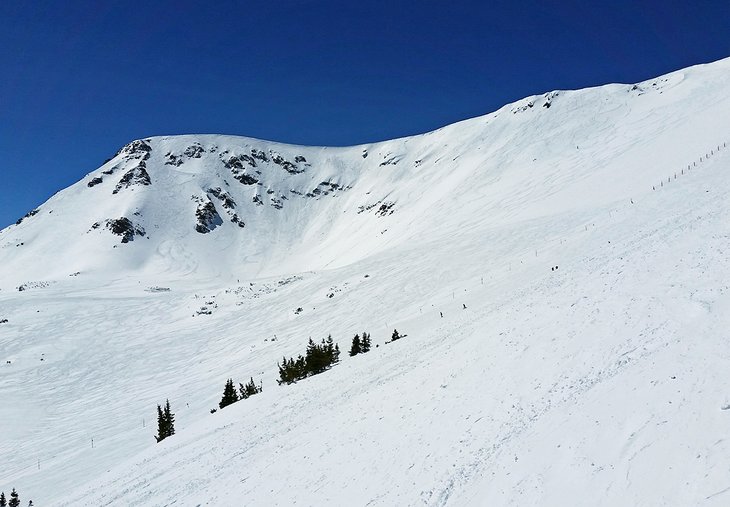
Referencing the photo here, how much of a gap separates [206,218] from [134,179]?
30320 millimetres

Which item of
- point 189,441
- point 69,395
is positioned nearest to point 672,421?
point 189,441

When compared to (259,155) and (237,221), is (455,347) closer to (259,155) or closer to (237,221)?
(237,221)

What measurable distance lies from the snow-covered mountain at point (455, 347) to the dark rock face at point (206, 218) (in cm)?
2055

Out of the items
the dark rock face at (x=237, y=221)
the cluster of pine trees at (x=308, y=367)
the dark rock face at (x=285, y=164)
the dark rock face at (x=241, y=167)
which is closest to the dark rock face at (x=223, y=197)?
the dark rock face at (x=237, y=221)

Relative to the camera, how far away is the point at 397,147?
154375 millimetres

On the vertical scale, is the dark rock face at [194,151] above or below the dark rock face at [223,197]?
above

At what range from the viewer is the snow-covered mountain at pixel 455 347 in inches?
390

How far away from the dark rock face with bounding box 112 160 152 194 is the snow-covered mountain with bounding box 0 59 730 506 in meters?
37.5

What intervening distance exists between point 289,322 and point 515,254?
2196 cm

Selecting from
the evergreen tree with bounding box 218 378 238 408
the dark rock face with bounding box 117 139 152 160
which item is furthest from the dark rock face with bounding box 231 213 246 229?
the evergreen tree with bounding box 218 378 238 408

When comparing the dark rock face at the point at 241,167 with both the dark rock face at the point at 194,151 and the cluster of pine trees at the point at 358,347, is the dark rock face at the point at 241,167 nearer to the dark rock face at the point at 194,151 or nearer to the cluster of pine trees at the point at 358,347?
the dark rock face at the point at 194,151

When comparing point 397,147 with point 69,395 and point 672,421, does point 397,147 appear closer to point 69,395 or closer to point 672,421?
point 69,395

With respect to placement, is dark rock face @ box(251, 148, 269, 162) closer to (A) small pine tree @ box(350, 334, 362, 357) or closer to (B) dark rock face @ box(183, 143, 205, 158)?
(B) dark rock face @ box(183, 143, 205, 158)

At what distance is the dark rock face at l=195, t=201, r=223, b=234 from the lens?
12431cm
